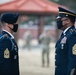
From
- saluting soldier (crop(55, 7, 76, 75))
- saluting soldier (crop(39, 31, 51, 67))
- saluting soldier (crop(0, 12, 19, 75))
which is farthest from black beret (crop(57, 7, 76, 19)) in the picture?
saluting soldier (crop(39, 31, 51, 67))

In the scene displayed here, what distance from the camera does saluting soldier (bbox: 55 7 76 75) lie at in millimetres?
7711

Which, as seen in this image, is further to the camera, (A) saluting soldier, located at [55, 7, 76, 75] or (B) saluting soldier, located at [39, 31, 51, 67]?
(B) saluting soldier, located at [39, 31, 51, 67]

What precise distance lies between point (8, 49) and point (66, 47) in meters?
0.93

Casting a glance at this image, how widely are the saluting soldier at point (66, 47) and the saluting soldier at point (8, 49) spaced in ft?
2.35

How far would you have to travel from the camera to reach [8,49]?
7.93 metres

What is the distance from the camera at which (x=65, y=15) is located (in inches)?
321

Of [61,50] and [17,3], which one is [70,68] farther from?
[17,3]

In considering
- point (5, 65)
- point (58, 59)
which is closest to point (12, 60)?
point (5, 65)

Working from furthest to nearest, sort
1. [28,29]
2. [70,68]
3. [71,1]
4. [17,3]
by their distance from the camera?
1. [28,29]
2. [71,1]
3. [17,3]
4. [70,68]

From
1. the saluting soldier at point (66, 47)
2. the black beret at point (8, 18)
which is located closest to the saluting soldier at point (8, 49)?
the black beret at point (8, 18)

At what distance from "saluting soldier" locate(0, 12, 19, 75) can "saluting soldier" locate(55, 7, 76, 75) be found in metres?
0.72

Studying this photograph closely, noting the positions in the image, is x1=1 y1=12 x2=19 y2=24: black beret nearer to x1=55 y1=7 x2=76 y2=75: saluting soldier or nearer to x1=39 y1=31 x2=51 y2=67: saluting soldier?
x1=55 y1=7 x2=76 y2=75: saluting soldier

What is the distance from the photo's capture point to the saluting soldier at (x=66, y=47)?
7.71 m

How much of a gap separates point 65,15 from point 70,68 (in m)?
0.97
